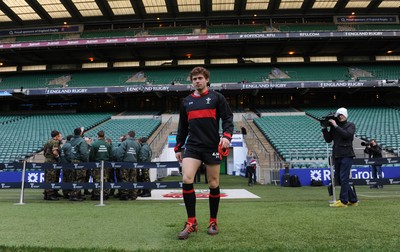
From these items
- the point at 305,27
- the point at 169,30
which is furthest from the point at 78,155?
the point at 305,27

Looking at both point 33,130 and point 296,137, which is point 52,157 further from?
point 33,130

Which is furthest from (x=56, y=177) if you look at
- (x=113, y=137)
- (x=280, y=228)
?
(x=113, y=137)

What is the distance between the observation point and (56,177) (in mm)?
8320

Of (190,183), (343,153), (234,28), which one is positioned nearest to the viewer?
(190,183)

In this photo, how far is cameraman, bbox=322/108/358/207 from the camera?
588 centimetres

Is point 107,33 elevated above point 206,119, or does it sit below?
above

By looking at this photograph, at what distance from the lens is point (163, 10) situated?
101 feet

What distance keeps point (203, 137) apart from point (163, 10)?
29897mm

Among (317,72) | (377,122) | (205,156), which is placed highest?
(317,72)

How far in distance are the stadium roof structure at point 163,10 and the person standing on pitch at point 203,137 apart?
27566mm

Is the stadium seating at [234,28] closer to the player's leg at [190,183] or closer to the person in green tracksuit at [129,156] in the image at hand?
the person in green tracksuit at [129,156]

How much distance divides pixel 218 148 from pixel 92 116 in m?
27.6

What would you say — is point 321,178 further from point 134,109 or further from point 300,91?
point 134,109

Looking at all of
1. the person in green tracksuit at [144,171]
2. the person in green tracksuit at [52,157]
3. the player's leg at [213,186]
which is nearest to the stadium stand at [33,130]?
the person in green tracksuit at [52,157]
